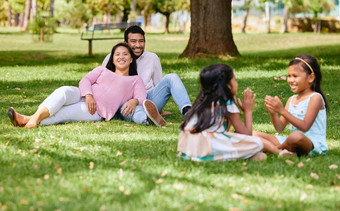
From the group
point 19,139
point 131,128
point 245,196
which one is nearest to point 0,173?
point 19,139

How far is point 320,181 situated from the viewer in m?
4.18

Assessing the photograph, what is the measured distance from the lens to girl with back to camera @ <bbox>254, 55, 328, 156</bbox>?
4.93 m

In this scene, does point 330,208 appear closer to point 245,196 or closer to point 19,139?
point 245,196

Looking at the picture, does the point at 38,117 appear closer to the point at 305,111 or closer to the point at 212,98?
the point at 212,98

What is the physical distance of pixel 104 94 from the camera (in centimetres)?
673

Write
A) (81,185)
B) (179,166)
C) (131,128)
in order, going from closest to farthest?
(81,185), (179,166), (131,128)

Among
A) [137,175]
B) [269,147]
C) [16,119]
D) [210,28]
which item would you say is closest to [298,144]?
[269,147]

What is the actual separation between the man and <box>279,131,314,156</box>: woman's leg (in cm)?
195

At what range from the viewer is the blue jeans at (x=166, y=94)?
6.80 m

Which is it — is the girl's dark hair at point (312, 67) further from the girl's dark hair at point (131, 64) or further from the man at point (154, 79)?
the girl's dark hair at point (131, 64)

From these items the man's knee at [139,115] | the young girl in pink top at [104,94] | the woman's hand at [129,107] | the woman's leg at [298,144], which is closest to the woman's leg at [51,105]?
the young girl in pink top at [104,94]

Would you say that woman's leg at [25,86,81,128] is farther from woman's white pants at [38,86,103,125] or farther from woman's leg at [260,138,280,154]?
woman's leg at [260,138,280,154]

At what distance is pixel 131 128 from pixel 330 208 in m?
3.33

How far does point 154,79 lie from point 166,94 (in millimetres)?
590
